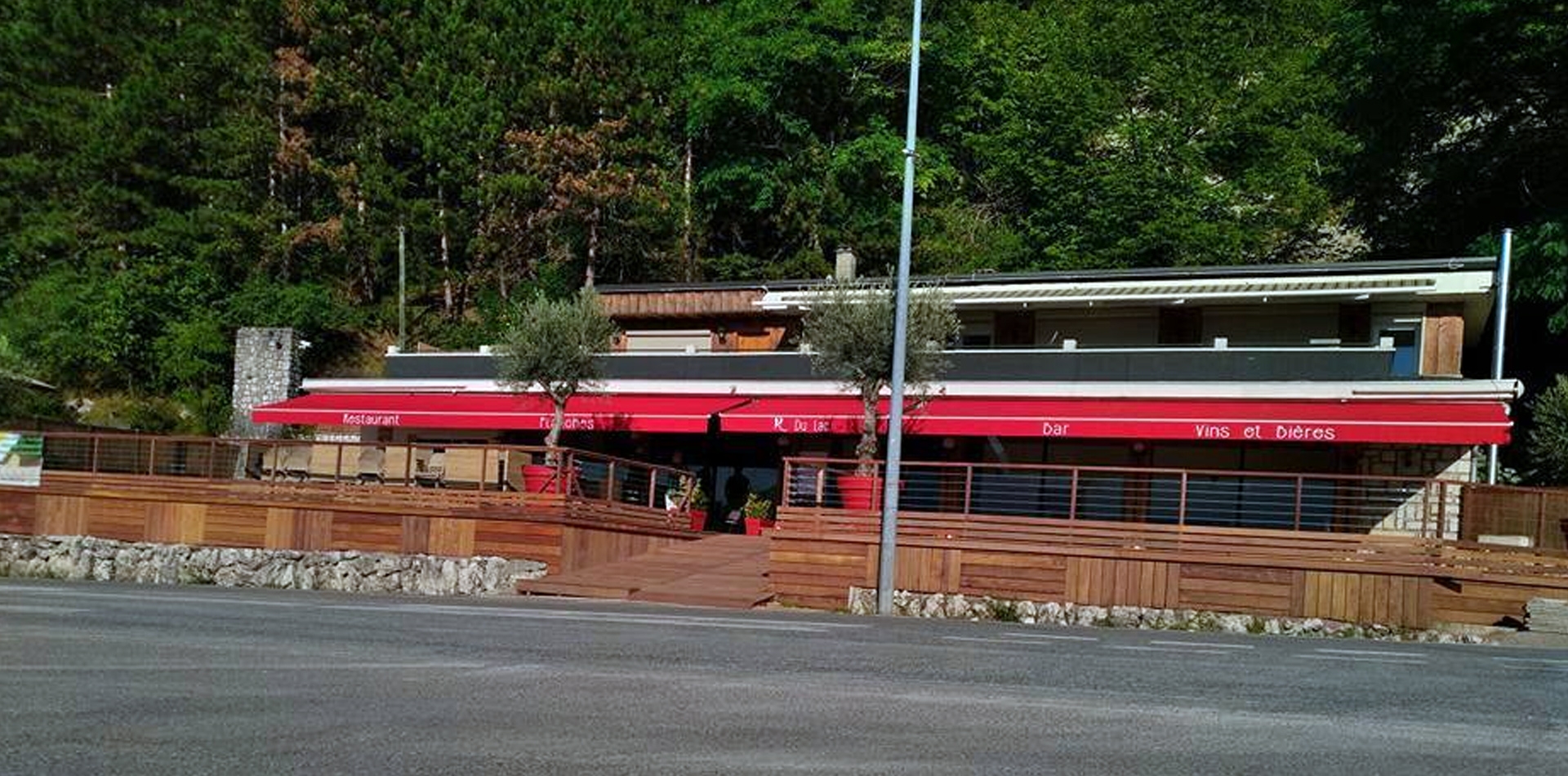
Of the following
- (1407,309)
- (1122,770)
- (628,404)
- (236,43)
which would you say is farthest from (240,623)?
(236,43)

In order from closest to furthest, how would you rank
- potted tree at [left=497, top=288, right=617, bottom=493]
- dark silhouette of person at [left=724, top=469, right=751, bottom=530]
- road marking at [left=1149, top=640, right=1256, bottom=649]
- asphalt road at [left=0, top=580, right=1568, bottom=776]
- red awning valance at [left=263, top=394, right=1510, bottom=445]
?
1. asphalt road at [left=0, top=580, right=1568, bottom=776]
2. road marking at [left=1149, top=640, right=1256, bottom=649]
3. red awning valance at [left=263, top=394, right=1510, bottom=445]
4. potted tree at [left=497, top=288, right=617, bottom=493]
5. dark silhouette of person at [left=724, top=469, right=751, bottom=530]

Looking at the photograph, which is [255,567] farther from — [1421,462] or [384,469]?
[1421,462]

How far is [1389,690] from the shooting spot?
11.1m

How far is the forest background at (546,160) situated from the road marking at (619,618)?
27774 millimetres

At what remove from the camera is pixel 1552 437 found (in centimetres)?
2822

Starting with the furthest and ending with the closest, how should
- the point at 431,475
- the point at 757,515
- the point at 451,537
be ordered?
the point at 757,515 → the point at 431,475 → the point at 451,537

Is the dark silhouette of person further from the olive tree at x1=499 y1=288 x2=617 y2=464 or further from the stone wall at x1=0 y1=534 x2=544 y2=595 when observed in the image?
the stone wall at x1=0 y1=534 x2=544 y2=595

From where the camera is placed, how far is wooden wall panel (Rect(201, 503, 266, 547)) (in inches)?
1049

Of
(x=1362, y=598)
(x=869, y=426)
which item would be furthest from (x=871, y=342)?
(x=1362, y=598)

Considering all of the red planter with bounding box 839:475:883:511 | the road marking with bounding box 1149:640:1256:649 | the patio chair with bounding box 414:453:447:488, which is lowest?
the road marking with bounding box 1149:640:1256:649

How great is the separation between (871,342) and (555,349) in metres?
7.32

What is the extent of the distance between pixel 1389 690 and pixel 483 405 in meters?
25.0

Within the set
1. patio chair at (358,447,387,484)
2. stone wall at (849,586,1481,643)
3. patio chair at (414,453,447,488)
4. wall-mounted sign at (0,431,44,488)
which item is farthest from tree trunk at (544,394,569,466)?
stone wall at (849,586,1481,643)

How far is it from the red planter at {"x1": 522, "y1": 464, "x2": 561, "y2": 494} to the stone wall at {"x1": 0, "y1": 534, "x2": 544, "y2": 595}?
1549mm
